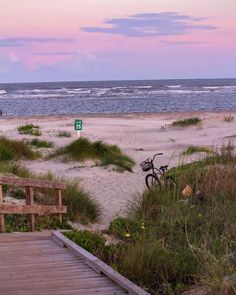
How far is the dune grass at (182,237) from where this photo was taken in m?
6.86

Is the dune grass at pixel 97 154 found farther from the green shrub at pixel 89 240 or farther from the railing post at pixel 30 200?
the green shrub at pixel 89 240

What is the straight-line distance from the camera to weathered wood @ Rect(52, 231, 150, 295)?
6254mm

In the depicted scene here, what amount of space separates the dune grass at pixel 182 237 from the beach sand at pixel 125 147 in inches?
48.3

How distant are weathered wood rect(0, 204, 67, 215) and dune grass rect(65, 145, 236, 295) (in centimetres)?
97

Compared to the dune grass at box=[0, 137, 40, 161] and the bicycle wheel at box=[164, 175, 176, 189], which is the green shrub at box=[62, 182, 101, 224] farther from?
the dune grass at box=[0, 137, 40, 161]

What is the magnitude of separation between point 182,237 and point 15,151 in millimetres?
11987

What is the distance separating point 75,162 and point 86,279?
1283cm

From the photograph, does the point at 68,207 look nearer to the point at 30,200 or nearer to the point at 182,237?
the point at 30,200

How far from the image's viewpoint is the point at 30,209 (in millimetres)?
9875

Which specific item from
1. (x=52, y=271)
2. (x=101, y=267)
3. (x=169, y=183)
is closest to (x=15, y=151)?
(x=169, y=183)

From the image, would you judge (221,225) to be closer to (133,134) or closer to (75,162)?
(75,162)

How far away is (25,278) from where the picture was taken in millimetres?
6926

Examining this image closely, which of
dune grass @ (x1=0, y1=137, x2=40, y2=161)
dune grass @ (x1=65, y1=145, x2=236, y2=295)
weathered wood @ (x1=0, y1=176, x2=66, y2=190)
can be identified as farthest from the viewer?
dune grass @ (x1=0, y1=137, x2=40, y2=161)

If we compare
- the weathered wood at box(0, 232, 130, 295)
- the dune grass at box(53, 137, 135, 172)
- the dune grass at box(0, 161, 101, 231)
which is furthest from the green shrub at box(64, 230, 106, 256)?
the dune grass at box(53, 137, 135, 172)
